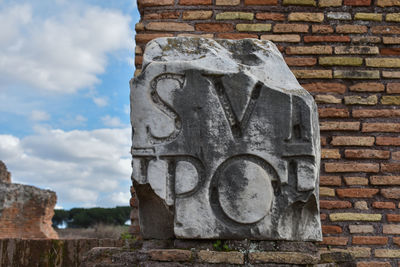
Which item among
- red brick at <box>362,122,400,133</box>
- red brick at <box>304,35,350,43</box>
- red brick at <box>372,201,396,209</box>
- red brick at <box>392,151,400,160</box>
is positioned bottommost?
red brick at <box>372,201,396,209</box>

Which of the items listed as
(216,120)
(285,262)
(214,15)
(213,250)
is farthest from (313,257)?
(214,15)

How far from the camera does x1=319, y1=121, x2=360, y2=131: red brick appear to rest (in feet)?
12.1

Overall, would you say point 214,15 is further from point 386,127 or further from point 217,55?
point 386,127

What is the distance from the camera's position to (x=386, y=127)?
369 centimetres

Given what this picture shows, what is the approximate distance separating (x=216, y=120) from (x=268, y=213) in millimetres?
604

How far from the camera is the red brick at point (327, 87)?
12.4 feet

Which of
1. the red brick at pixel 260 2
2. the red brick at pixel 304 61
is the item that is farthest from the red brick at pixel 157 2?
the red brick at pixel 304 61

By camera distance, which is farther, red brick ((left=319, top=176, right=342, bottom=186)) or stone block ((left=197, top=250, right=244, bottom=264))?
red brick ((left=319, top=176, right=342, bottom=186))

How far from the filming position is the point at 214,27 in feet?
12.6

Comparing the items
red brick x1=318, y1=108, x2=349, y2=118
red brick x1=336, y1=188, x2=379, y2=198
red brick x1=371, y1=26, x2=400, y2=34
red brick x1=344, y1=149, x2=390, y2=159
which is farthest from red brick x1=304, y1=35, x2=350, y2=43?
red brick x1=336, y1=188, x2=379, y2=198

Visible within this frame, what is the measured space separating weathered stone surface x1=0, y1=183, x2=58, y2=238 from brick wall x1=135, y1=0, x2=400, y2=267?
943cm

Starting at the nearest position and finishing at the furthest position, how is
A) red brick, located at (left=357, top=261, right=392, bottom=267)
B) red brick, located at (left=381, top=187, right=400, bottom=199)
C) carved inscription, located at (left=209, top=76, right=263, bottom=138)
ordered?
carved inscription, located at (left=209, top=76, right=263, bottom=138)
red brick, located at (left=357, top=261, right=392, bottom=267)
red brick, located at (left=381, top=187, right=400, bottom=199)

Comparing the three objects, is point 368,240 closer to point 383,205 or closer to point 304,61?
point 383,205

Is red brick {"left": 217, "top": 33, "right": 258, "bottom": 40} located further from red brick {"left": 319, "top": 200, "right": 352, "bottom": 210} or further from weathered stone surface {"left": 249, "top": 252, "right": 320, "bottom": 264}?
weathered stone surface {"left": 249, "top": 252, "right": 320, "bottom": 264}
